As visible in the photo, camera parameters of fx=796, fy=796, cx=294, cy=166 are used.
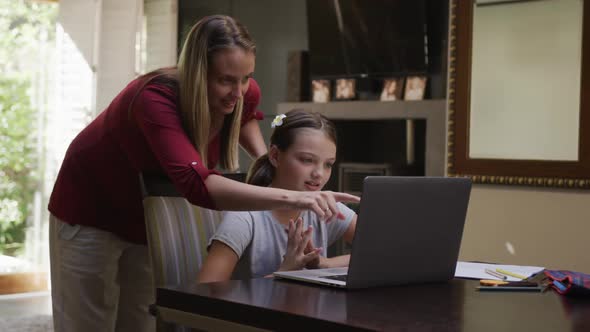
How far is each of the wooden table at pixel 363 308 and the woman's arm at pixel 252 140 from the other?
0.76 metres

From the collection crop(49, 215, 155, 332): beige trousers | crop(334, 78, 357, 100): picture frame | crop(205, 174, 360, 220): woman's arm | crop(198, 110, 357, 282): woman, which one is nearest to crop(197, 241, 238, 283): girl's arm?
crop(198, 110, 357, 282): woman

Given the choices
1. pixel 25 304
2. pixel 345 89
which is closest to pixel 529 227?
pixel 345 89

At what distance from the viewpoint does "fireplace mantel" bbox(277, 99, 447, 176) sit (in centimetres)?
437

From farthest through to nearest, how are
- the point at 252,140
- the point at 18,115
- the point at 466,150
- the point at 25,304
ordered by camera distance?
the point at 18,115 < the point at 25,304 < the point at 466,150 < the point at 252,140

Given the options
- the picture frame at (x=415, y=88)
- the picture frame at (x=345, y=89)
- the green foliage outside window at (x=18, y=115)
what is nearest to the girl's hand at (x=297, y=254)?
the picture frame at (x=415, y=88)

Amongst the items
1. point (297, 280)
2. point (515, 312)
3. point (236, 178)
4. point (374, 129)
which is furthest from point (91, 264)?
point (374, 129)

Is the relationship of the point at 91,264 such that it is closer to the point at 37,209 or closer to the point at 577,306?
the point at 577,306

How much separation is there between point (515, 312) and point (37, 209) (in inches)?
180

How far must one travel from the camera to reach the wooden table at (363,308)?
42.8 inches

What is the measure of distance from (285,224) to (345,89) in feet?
10.6

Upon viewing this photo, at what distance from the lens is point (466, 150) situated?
390cm

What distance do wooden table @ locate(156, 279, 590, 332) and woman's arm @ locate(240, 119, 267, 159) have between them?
2.49ft

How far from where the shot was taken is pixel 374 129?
16.6 ft

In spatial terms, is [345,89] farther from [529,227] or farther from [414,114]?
[529,227]
